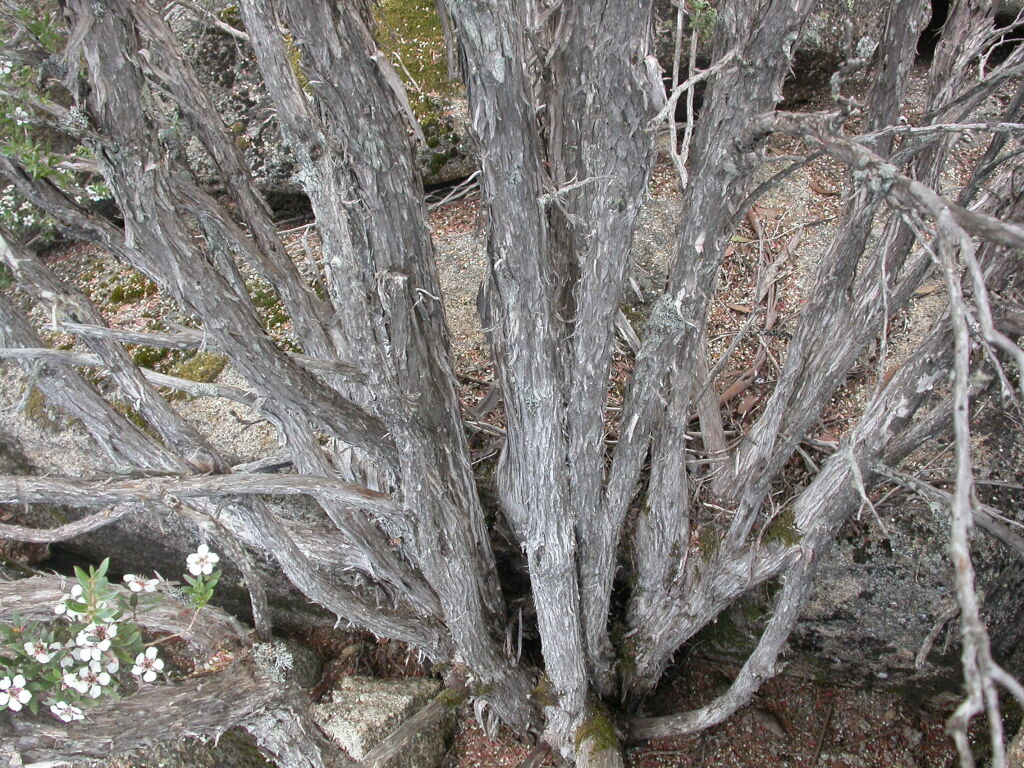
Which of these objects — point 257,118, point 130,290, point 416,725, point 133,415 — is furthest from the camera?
point 130,290

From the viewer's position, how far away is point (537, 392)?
72.4 inches

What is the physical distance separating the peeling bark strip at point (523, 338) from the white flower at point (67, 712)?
0.29ft

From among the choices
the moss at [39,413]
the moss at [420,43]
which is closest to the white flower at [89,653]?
the moss at [39,413]

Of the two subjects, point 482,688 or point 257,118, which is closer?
point 482,688

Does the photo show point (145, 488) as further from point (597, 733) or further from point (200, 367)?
point (597, 733)

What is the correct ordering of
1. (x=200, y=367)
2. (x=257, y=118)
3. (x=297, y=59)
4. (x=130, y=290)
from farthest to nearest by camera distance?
(x=130, y=290) → (x=257, y=118) → (x=200, y=367) → (x=297, y=59)

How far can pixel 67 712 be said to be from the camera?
1827 mm

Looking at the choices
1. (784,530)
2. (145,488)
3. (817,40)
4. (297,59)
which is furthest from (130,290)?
(817,40)

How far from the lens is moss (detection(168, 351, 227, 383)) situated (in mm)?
3053

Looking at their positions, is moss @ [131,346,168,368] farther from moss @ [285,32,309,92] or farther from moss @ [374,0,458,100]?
moss @ [374,0,458,100]

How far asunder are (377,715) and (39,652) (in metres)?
1.33

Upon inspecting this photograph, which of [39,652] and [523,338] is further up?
[523,338]

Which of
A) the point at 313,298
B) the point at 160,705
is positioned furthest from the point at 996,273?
the point at 160,705

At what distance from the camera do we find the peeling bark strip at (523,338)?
141 cm
